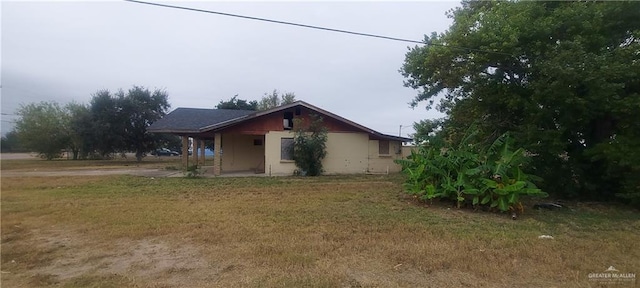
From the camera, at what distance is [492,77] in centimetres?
1146

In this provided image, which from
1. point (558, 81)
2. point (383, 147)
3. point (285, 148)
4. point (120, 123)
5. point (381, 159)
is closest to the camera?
point (558, 81)

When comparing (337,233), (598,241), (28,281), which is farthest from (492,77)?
(28,281)

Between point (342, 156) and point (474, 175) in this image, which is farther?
point (342, 156)

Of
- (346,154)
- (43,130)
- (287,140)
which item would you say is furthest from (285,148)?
(43,130)

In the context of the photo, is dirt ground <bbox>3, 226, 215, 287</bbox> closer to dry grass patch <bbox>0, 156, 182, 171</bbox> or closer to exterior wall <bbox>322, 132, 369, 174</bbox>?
exterior wall <bbox>322, 132, 369, 174</bbox>

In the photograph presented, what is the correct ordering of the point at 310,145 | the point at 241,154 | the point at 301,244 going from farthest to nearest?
the point at 241,154 < the point at 310,145 < the point at 301,244

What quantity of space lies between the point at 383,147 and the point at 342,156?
2.69 meters

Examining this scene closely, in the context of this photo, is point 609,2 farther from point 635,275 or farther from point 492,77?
point 635,275

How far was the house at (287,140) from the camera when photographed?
18812 mm

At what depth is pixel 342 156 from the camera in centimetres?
1962

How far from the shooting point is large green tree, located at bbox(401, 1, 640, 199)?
28.7ft

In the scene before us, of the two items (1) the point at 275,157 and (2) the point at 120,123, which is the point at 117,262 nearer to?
(1) the point at 275,157

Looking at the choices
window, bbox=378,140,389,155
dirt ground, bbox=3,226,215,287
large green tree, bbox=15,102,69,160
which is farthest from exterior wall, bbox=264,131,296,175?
large green tree, bbox=15,102,69,160

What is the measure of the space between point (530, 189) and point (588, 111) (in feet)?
9.86
